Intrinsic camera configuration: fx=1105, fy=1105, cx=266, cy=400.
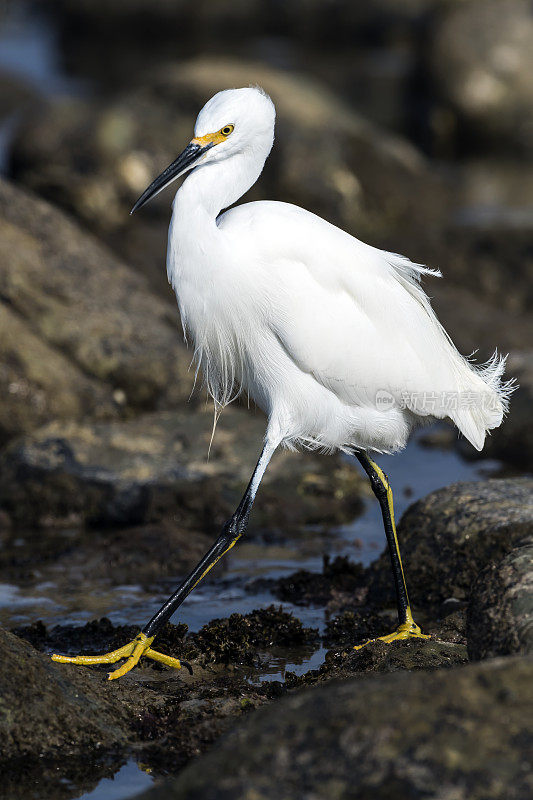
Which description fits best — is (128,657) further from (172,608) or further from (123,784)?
(123,784)

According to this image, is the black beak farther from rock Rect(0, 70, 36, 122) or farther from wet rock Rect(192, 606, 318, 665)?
rock Rect(0, 70, 36, 122)

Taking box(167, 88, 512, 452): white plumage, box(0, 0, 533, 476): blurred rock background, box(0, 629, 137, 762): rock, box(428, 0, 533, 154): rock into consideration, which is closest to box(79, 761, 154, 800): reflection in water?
box(0, 629, 137, 762): rock

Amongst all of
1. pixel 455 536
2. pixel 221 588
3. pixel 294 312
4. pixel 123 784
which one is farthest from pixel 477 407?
pixel 123 784

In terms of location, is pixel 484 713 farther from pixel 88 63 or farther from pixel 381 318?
pixel 88 63

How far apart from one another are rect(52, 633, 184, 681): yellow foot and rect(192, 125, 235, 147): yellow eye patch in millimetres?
2156

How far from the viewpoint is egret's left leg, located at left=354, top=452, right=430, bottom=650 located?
5070mm

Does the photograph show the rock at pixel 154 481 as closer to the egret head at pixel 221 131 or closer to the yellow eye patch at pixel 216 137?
the egret head at pixel 221 131

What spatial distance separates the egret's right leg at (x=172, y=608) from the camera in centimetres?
464

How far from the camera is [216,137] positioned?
4.86 metres

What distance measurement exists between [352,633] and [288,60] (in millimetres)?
23213

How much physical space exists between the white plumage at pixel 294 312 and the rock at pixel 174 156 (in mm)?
7890

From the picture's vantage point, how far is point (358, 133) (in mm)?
14680

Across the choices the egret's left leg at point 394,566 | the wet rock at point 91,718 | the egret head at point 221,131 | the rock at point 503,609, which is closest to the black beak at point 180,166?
the egret head at point 221,131

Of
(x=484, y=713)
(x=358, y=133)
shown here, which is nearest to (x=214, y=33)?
(x=358, y=133)
